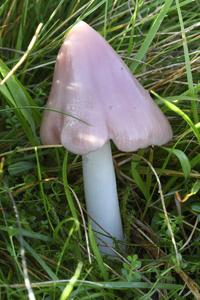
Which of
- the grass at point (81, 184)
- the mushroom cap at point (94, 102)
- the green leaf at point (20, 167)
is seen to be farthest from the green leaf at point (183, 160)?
the green leaf at point (20, 167)

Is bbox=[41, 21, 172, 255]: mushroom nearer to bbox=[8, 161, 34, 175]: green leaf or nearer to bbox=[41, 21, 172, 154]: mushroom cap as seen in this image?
bbox=[41, 21, 172, 154]: mushroom cap

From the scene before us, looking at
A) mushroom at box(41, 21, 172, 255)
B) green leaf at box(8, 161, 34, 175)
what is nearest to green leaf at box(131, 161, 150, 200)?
mushroom at box(41, 21, 172, 255)

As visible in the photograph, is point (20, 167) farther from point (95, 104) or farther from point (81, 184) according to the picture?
point (95, 104)

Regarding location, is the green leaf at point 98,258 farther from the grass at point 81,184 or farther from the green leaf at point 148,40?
the green leaf at point 148,40

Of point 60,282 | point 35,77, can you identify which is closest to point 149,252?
point 60,282

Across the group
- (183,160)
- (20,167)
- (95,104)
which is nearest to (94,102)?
(95,104)

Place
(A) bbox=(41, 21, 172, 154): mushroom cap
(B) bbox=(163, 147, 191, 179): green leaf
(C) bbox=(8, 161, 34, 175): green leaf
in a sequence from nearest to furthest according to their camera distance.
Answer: (A) bbox=(41, 21, 172, 154): mushroom cap < (B) bbox=(163, 147, 191, 179): green leaf < (C) bbox=(8, 161, 34, 175): green leaf

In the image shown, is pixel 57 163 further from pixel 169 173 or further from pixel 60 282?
pixel 60 282
